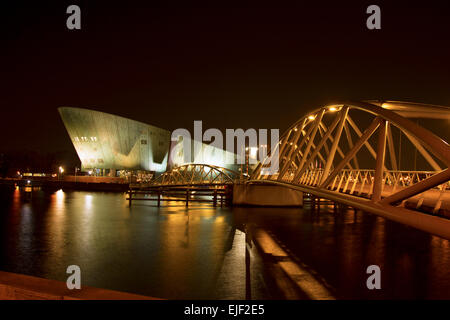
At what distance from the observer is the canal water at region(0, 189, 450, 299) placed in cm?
1302

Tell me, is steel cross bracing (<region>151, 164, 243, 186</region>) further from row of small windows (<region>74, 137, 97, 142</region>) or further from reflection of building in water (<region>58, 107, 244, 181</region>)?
row of small windows (<region>74, 137, 97, 142</region>)

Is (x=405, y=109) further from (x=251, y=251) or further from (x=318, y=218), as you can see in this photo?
(x=318, y=218)

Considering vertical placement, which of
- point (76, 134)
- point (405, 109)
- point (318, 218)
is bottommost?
point (318, 218)

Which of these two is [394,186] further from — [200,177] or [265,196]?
[200,177]

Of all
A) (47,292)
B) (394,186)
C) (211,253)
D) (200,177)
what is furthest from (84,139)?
(47,292)

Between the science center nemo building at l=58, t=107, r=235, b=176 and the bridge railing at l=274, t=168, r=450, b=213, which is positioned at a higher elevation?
the science center nemo building at l=58, t=107, r=235, b=176

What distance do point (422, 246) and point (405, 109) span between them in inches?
421

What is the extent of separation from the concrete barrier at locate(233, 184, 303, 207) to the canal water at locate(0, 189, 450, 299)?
7244 mm

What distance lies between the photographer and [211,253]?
18.2 metres

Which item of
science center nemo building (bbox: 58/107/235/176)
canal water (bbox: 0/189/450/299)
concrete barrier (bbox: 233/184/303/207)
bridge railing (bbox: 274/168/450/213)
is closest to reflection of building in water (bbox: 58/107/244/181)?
science center nemo building (bbox: 58/107/235/176)

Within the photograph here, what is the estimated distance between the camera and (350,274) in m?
14.7

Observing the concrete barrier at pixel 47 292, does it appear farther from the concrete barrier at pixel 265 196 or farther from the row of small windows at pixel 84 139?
the row of small windows at pixel 84 139

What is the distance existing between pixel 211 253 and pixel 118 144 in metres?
73.3
